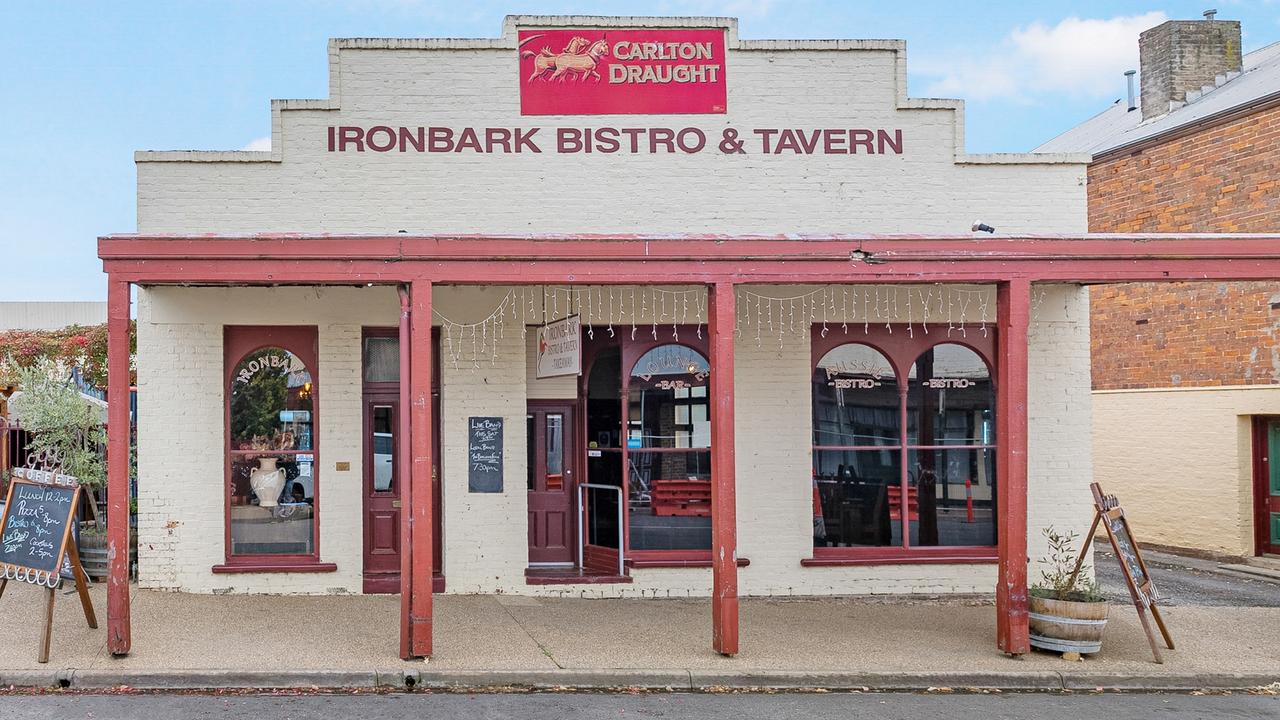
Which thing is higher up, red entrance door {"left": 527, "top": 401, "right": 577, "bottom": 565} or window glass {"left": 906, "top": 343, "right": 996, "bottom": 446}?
window glass {"left": 906, "top": 343, "right": 996, "bottom": 446}

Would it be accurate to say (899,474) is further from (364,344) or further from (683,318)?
(364,344)

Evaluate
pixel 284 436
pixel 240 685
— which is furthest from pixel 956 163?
pixel 240 685

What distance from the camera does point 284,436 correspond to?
11641mm

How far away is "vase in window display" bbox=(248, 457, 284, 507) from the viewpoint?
37.9ft

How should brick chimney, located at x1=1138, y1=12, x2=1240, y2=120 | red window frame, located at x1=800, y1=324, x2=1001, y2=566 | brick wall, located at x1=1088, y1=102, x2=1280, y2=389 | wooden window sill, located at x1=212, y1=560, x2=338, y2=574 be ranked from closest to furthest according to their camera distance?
wooden window sill, located at x1=212, y1=560, x2=338, y2=574 < red window frame, located at x1=800, y1=324, x2=1001, y2=566 < brick wall, located at x1=1088, y1=102, x2=1280, y2=389 < brick chimney, located at x1=1138, y1=12, x2=1240, y2=120

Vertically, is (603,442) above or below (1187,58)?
below

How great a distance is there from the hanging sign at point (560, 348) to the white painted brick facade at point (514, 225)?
0.54 meters

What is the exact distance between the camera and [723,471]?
30.1 ft

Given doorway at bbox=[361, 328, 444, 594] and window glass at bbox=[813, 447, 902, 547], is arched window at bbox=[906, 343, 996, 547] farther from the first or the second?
doorway at bbox=[361, 328, 444, 594]

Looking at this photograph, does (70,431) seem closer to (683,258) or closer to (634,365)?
(634,365)

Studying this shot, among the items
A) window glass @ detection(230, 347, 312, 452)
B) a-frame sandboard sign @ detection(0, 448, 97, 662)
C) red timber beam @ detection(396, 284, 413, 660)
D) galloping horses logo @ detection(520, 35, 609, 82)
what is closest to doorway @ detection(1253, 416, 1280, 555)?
galloping horses logo @ detection(520, 35, 609, 82)

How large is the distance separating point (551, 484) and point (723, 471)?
11.4 ft

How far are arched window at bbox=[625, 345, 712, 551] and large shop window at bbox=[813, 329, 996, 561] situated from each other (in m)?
1.21

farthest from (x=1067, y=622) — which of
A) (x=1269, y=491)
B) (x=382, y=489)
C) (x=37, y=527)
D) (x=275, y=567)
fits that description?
(x=37, y=527)
